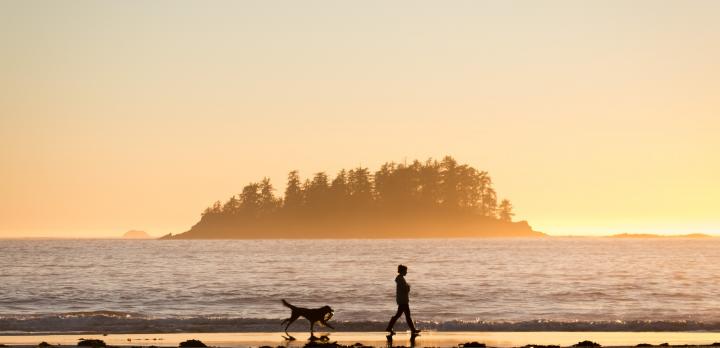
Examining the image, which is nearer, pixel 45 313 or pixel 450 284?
pixel 45 313

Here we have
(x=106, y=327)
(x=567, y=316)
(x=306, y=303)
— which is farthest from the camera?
(x=306, y=303)

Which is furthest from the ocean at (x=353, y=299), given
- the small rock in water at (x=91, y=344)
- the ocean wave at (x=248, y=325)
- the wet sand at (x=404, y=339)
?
the small rock in water at (x=91, y=344)

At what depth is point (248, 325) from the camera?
1569 inches

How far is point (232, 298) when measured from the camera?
5934 centimetres

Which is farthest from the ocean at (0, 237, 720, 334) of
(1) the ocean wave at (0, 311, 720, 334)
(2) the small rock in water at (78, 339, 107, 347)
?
(2) the small rock in water at (78, 339, 107, 347)

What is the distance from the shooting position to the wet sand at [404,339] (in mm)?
31797

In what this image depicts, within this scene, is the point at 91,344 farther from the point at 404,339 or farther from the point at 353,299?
the point at 353,299

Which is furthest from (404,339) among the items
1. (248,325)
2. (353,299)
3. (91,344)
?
(353,299)

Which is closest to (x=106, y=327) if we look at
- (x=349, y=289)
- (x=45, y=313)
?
(x=45, y=313)

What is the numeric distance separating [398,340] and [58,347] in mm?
10706

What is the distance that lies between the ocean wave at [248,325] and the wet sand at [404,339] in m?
1.79

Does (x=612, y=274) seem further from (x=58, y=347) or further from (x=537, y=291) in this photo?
(x=58, y=347)

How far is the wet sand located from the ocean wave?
1.79 m

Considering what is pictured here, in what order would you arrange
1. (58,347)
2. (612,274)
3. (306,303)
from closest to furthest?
(58,347), (306,303), (612,274)
